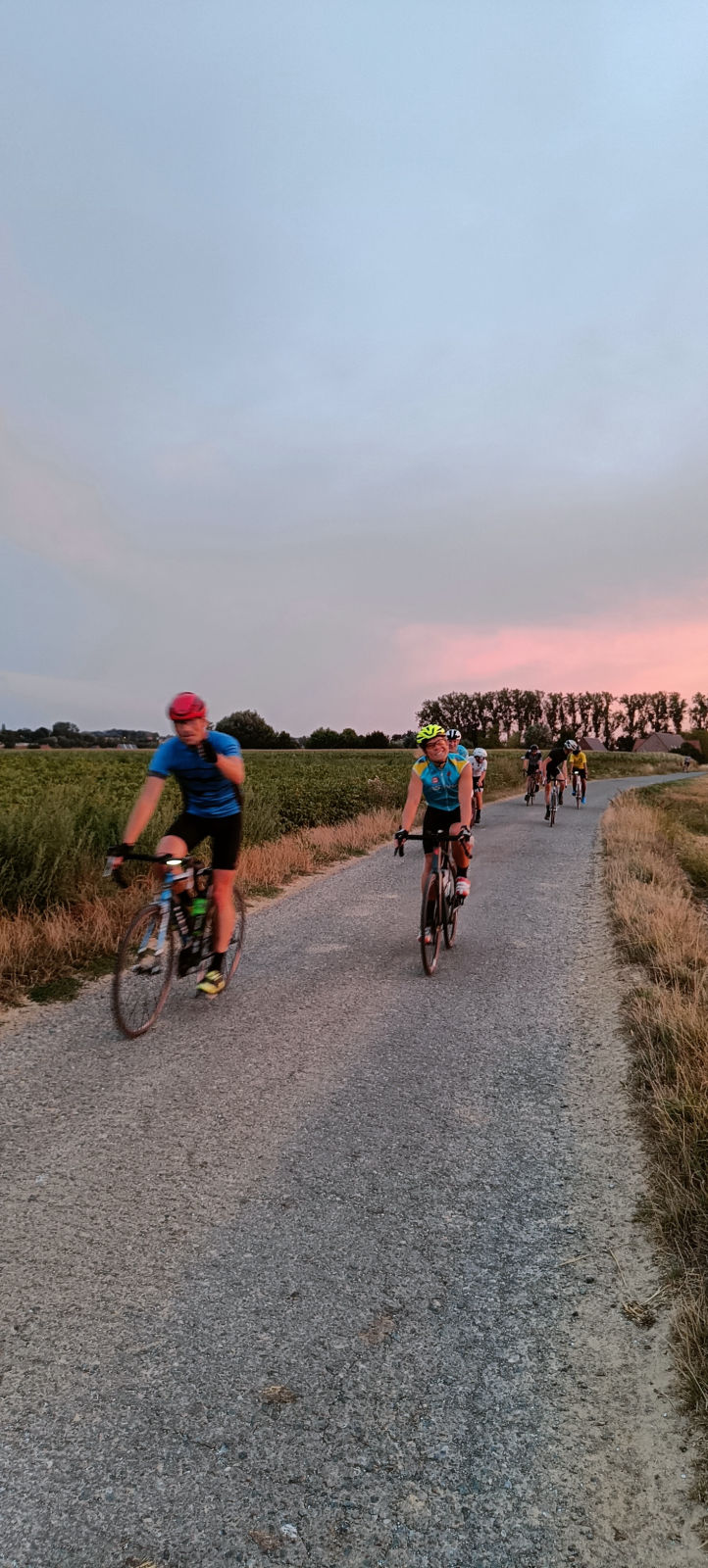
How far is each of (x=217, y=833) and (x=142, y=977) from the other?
114 cm

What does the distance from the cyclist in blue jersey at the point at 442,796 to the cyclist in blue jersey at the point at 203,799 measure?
5.73ft

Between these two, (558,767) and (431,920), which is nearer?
(431,920)

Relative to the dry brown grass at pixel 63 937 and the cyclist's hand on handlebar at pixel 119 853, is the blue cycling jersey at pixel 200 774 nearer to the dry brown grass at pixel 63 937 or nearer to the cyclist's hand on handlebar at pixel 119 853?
the cyclist's hand on handlebar at pixel 119 853

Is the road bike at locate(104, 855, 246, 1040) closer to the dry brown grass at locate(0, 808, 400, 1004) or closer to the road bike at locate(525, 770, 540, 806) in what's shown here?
the dry brown grass at locate(0, 808, 400, 1004)

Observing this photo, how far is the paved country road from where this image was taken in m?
2.16

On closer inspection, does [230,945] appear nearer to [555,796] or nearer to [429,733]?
[429,733]

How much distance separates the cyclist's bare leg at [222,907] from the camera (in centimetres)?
591

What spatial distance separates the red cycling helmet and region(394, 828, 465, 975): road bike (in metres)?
2.27

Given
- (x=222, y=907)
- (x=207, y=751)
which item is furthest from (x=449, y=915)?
(x=207, y=751)

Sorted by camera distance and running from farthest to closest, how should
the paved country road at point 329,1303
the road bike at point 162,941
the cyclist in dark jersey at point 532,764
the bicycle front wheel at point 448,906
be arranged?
the cyclist in dark jersey at point 532,764, the bicycle front wheel at point 448,906, the road bike at point 162,941, the paved country road at point 329,1303

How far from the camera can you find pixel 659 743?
13312cm

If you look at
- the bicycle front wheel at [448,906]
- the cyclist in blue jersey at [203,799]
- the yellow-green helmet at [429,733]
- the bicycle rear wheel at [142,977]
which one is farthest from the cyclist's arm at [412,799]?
the bicycle rear wheel at [142,977]

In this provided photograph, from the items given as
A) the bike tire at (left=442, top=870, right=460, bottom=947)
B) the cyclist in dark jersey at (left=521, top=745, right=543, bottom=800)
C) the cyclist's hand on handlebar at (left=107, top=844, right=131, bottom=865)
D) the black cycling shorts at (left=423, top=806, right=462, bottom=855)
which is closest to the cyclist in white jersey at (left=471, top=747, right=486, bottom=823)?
the cyclist in dark jersey at (left=521, top=745, right=543, bottom=800)

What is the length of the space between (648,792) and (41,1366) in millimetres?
34828
